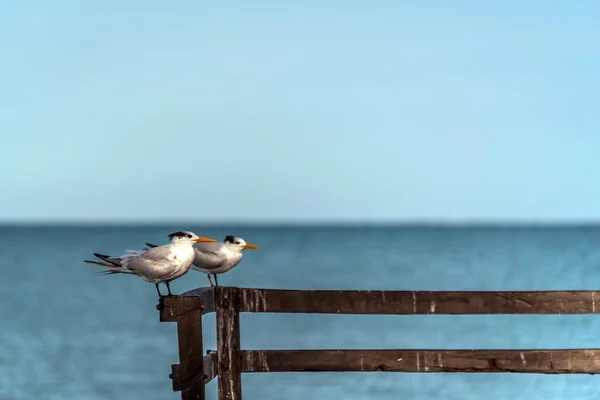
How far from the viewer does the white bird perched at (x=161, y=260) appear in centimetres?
753

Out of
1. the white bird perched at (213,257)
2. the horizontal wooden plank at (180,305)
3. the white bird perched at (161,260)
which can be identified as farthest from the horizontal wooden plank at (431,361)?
the white bird perched at (213,257)

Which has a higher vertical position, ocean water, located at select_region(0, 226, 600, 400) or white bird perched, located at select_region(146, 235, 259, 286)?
white bird perched, located at select_region(146, 235, 259, 286)

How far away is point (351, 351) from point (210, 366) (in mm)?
1005

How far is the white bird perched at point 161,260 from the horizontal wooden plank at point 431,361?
→ 1.18 metres

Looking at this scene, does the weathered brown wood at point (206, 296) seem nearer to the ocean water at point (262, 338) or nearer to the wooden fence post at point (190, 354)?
the wooden fence post at point (190, 354)

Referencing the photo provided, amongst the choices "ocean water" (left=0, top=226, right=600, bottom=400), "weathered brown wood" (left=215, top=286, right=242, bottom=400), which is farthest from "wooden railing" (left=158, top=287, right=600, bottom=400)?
"ocean water" (left=0, top=226, right=600, bottom=400)

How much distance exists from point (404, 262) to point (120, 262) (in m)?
52.9

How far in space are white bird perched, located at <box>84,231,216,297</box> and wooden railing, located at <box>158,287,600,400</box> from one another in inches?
33.4

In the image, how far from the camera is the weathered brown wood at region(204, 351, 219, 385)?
663 cm

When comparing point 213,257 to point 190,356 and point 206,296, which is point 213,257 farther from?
point 190,356

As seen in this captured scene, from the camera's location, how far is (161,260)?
7500 mm

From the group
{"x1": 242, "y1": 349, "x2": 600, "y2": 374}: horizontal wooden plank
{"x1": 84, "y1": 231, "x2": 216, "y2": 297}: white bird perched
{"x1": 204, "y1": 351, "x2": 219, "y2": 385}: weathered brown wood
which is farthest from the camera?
{"x1": 84, "y1": 231, "x2": 216, "y2": 297}: white bird perched

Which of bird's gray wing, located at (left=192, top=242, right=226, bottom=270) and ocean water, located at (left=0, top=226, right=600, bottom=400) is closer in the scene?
bird's gray wing, located at (left=192, top=242, right=226, bottom=270)

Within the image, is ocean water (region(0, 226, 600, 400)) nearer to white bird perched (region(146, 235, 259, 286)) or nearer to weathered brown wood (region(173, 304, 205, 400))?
white bird perched (region(146, 235, 259, 286))
